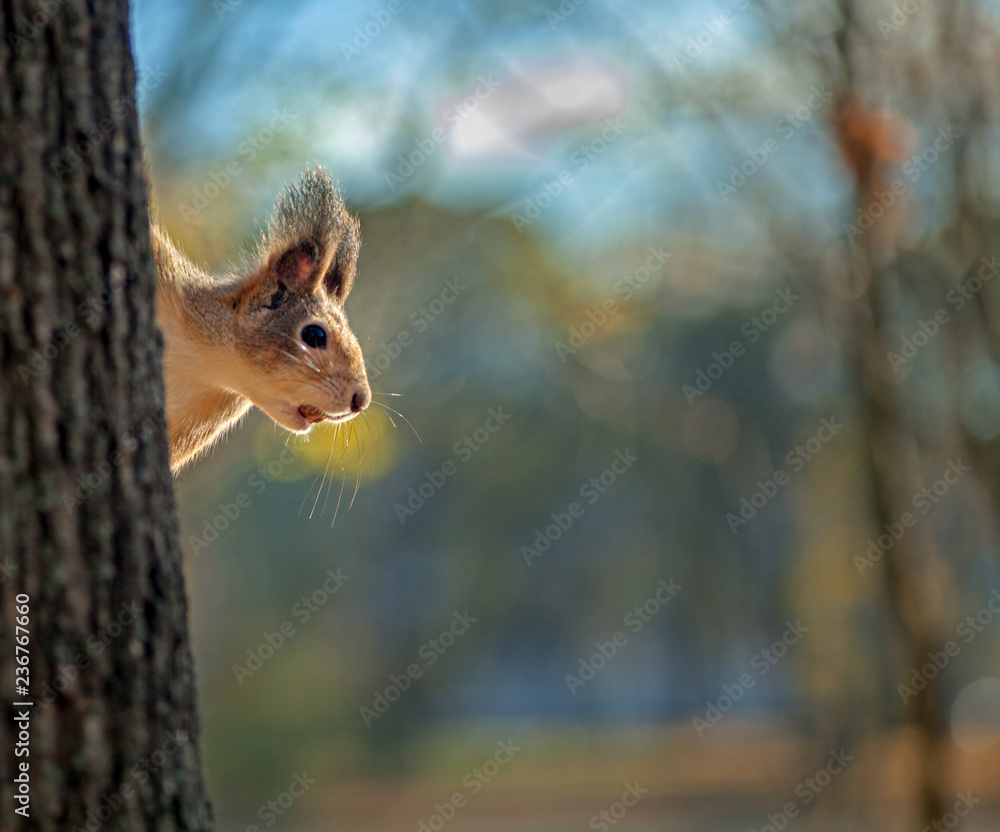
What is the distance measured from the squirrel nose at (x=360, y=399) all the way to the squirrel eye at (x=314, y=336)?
18cm

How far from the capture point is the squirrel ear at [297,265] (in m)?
A: 3.25

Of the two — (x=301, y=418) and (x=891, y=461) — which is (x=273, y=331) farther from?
(x=891, y=461)

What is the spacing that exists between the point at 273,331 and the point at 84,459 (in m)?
1.57

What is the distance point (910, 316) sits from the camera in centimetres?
1219

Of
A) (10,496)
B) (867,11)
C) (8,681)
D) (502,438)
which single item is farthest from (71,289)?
(502,438)

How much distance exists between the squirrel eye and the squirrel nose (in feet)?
0.60

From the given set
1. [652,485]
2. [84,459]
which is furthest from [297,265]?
[652,485]

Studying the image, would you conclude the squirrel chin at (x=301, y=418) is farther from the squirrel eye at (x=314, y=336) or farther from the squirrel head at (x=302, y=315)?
the squirrel eye at (x=314, y=336)

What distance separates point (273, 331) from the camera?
3172 mm

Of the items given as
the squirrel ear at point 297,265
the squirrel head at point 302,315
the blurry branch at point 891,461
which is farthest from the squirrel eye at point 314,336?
the blurry branch at point 891,461

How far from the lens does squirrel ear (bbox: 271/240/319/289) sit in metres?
3.25

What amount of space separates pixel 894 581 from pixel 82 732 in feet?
16.9

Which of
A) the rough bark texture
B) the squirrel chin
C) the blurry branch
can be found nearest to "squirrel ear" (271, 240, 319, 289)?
the squirrel chin

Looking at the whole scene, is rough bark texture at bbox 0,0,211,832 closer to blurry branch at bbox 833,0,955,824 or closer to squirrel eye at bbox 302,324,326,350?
squirrel eye at bbox 302,324,326,350
